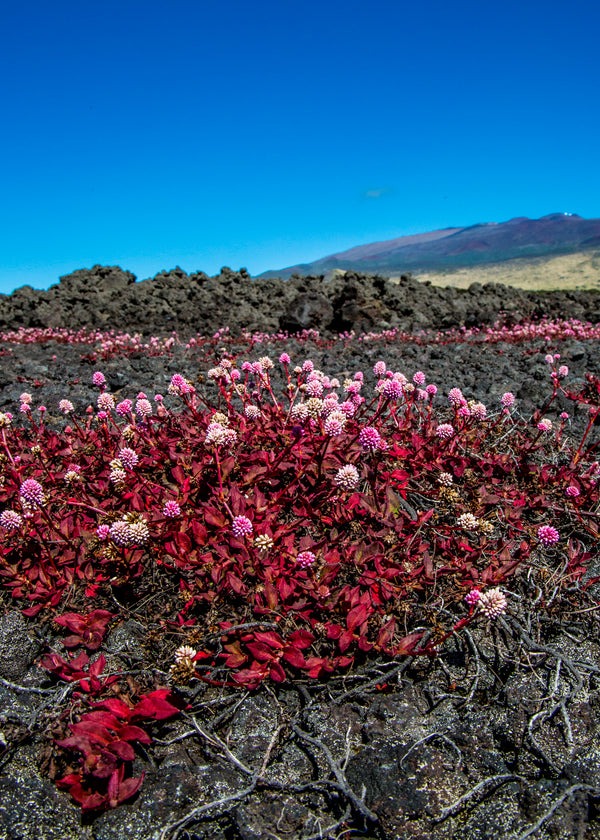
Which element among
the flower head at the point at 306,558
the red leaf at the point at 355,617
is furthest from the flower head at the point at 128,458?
the red leaf at the point at 355,617

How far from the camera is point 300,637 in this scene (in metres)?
2.34

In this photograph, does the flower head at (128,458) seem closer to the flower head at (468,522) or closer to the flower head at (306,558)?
the flower head at (306,558)

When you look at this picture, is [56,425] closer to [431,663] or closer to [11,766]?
[11,766]

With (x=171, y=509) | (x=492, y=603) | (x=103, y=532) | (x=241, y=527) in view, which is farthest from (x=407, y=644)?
(x=103, y=532)

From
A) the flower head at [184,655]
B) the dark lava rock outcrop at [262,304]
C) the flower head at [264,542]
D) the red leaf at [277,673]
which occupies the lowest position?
the red leaf at [277,673]

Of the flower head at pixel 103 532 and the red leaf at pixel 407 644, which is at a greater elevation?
the flower head at pixel 103 532

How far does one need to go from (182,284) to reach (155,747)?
21.6 m

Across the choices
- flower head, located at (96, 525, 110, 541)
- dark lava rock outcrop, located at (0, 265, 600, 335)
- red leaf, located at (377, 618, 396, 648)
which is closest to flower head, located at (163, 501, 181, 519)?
flower head, located at (96, 525, 110, 541)

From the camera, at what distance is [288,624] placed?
99.1 inches

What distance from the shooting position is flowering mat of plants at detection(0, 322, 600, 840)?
1.93 m

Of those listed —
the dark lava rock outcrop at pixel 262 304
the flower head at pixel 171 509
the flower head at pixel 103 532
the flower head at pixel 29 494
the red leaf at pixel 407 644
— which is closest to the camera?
the red leaf at pixel 407 644

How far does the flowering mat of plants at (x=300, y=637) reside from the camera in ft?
6.34

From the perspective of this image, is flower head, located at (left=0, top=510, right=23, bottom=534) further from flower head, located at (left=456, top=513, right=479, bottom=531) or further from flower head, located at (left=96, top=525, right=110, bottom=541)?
flower head, located at (left=456, top=513, right=479, bottom=531)

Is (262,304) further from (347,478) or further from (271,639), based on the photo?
(271,639)
